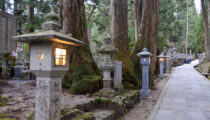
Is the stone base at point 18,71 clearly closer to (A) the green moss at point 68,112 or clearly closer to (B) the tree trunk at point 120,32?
(B) the tree trunk at point 120,32

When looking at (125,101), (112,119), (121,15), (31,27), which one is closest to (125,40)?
(121,15)

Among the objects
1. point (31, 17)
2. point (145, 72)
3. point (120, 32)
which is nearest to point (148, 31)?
point (120, 32)

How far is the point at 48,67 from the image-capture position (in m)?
3.20

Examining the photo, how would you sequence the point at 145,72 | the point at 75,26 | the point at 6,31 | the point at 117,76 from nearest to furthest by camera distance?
the point at 117,76
the point at 75,26
the point at 145,72
the point at 6,31

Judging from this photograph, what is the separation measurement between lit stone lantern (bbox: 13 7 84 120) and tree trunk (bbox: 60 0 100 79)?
15.0 ft

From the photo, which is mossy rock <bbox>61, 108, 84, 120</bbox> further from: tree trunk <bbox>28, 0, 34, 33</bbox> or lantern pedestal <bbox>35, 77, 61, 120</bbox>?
tree trunk <bbox>28, 0, 34, 33</bbox>

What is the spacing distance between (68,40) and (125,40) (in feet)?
24.0

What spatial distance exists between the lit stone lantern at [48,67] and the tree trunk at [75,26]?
181 inches

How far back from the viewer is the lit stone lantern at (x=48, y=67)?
3.19 metres

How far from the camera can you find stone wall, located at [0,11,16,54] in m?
15.0

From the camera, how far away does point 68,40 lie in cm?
331

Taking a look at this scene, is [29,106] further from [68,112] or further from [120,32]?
[120,32]

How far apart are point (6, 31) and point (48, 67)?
14.7m

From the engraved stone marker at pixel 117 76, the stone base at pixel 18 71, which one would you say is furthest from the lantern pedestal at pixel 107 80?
the stone base at pixel 18 71
